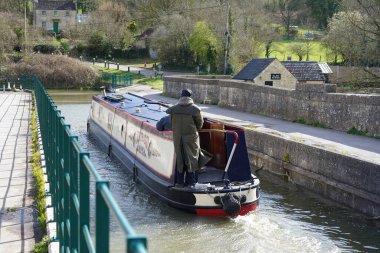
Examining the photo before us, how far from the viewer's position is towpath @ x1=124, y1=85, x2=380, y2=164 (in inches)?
502

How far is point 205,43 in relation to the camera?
4575cm

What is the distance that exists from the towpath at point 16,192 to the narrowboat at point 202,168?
2359 mm

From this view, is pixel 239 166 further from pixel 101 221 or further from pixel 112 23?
pixel 112 23

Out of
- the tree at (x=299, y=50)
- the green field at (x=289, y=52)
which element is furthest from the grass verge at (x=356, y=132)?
the green field at (x=289, y=52)

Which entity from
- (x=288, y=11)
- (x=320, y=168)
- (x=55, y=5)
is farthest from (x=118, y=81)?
(x=55, y=5)

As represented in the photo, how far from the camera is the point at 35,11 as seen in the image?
7000 centimetres

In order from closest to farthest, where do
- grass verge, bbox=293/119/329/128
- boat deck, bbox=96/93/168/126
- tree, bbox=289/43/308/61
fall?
boat deck, bbox=96/93/168/126 → grass verge, bbox=293/119/329/128 → tree, bbox=289/43/308/61

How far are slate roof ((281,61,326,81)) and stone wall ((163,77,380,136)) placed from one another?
21.3ft

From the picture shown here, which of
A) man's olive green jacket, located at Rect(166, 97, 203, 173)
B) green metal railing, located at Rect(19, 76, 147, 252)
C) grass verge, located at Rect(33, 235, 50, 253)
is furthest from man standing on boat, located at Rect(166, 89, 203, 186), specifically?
grass verge, located at Rect(33, 235, 50, 253)

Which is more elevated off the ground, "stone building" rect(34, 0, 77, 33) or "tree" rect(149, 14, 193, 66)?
"stone building" rect(34, 0, 77, 33)

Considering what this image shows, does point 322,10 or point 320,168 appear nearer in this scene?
A: point 320,168

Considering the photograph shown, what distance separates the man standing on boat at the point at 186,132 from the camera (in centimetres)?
970

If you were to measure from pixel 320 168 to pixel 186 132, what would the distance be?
407cm

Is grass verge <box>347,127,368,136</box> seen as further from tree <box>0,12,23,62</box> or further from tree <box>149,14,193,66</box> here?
tree <box>0,12,23,62</box>
